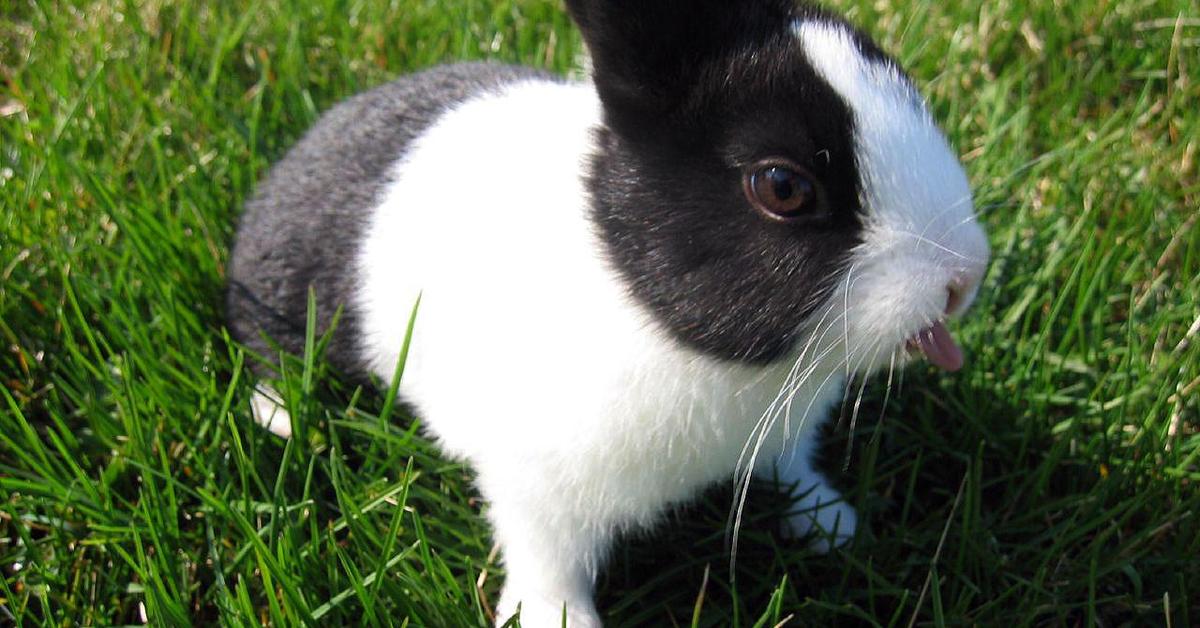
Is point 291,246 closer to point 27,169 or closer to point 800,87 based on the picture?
point 27,169

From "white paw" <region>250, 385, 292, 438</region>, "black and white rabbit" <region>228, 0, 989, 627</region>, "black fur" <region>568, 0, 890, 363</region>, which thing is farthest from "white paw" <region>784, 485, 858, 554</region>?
"white paw" <region>250, 385, 292, 438</region>

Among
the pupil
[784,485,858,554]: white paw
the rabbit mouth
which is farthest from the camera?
[784,485,858,554]: white paw

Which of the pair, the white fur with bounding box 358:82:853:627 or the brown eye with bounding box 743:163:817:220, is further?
the white fur with bounding box 358:82:853:627

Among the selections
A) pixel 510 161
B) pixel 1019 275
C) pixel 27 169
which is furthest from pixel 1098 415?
pixel 27 169

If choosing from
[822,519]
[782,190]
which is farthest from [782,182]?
[822,519]

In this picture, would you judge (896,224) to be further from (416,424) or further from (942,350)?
(416,424)

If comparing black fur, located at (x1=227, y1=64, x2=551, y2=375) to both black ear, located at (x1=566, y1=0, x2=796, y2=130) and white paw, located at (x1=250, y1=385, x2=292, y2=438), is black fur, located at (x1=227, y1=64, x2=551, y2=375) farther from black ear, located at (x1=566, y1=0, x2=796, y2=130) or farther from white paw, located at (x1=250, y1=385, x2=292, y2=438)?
black ear, located at (x1=566, y1=0, x2=796, y2=130)

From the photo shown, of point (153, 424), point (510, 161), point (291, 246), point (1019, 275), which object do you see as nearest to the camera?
point (510, 161)
